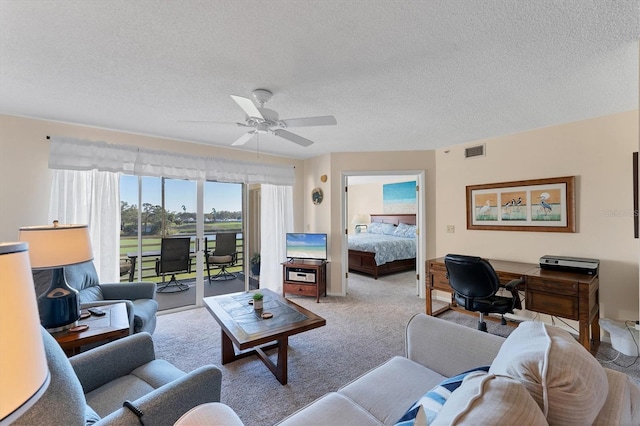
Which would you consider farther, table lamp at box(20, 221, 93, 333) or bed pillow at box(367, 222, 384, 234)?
bed pillow at box(367, 222, 384, 234)

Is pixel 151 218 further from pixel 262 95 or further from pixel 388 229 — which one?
pixel 388 229

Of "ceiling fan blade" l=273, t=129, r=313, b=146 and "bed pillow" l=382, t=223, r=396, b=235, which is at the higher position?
"ceiling fan blade" l=273, t=129, r=313, b=146

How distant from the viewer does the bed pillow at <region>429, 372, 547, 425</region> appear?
0.65m

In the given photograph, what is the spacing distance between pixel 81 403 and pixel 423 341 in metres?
1.64

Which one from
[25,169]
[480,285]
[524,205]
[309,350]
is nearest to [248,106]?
[309,350]

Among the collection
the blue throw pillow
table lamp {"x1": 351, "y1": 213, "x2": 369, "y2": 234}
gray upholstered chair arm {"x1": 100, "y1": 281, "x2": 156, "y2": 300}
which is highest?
table lamp {"x1": 351, "y1": 213, "x2": 369, "y2": 234}

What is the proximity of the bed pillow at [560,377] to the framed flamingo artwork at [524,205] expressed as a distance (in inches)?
114

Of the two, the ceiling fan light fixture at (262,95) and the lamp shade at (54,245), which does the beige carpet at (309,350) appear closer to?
the lamp shade at (54,245)

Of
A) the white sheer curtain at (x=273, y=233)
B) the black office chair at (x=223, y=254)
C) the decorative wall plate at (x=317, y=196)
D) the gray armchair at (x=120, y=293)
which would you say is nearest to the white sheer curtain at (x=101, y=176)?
the gray armchair at (x=120, y=293)

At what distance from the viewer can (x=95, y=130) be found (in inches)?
128

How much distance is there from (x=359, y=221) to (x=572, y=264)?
5827 millimetres

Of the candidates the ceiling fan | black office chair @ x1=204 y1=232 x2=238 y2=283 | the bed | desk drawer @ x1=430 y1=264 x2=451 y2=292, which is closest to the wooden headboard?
the bed

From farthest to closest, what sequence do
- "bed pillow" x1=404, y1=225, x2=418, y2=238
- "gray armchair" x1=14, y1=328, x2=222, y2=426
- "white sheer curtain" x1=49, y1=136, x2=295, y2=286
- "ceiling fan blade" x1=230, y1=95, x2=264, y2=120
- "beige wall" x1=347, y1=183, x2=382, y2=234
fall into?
"beige wall" x1=347, y1=183, x2=382, y2=234 < "bed pillow" x1=404, y1=225, x2=418, y2=238 < "white sheer curtain" x1=49, y1=136, x2=295, y2=286 < "ceiling fan blade" x1=230, y1=95, x2=264, y2=120 < "gray armchair" x1=14, y1=328, x2=222, y2=426

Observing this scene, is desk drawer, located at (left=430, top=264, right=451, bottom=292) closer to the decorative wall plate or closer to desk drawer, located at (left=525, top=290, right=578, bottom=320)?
desk drawer, located at (left=525, top=290, right=578, bottom=320)
